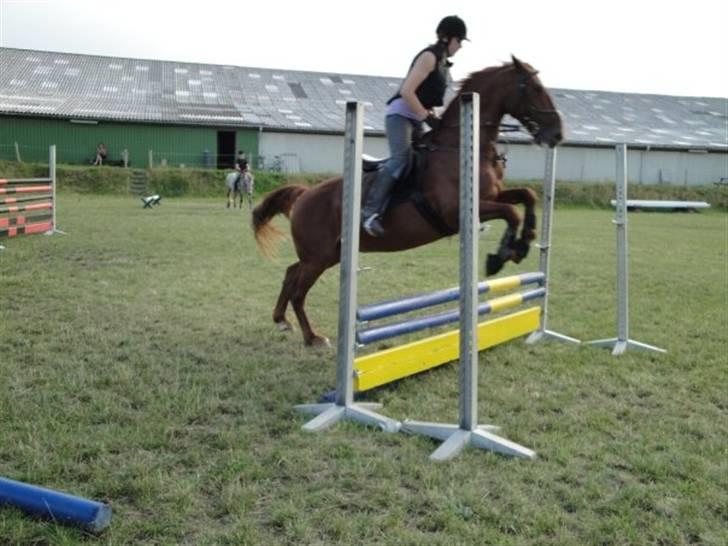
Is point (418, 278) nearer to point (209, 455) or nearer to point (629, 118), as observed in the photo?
point (209, 455)

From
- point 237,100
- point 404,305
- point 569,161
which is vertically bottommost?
point 404,305

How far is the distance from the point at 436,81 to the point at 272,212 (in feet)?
7.17

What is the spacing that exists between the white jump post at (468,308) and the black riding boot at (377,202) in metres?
1.45

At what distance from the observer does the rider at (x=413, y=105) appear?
4594 millimetres

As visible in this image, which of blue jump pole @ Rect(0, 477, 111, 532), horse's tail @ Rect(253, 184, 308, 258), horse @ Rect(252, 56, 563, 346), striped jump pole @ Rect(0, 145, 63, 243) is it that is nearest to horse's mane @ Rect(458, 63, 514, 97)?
horse @ Rect(252, 56, 563, 346)

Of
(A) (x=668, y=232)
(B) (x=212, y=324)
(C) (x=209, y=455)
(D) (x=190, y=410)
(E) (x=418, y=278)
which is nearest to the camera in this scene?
(C) (x=209, y=455)

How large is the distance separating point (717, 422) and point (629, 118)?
42856 millimetres

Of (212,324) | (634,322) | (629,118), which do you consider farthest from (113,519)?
(629,118)

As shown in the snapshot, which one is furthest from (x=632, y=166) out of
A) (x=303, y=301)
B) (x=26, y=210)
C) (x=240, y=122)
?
(x=303, y=301)

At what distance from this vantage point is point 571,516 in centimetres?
282

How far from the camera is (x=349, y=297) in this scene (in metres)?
3.92

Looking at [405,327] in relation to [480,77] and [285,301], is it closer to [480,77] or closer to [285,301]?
[285,301]

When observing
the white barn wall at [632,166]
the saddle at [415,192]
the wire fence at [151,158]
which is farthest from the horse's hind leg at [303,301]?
the white barn wall at [632,166]

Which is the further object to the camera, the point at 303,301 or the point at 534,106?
the point at 303,301
